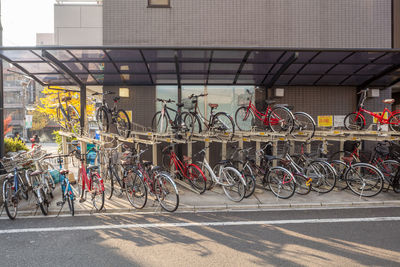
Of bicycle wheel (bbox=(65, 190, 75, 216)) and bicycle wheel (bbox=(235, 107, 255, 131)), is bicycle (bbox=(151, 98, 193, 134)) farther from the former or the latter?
bicycle wheel (bbox=(65, 190, 75, 216))

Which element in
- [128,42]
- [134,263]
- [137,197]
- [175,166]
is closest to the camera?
[134,263]

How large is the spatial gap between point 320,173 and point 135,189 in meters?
4.71

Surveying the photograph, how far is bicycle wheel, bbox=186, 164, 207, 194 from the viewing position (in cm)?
704

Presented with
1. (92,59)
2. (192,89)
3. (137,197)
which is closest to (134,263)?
(137,197)

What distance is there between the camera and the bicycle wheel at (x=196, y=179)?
7.04 m

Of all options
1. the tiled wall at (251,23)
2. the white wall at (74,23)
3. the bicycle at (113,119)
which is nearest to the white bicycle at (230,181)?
the bicycle at (113,119)

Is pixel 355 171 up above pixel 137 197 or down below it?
above

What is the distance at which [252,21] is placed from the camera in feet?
30.8

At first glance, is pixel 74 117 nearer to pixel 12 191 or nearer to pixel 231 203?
pixel 12 191

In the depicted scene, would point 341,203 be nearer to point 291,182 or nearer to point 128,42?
point 291,182

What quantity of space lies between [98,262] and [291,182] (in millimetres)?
4638

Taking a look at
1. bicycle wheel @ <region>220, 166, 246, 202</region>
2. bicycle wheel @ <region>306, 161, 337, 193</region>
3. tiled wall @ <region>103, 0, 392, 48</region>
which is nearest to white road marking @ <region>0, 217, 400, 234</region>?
bicycle wheel @ <region>220, 166, 246, 202</region>

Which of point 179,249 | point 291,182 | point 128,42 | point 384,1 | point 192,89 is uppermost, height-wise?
point 384,1

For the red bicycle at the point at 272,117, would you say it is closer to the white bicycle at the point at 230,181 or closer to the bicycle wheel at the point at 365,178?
the white bicycle at the point at 230,181
